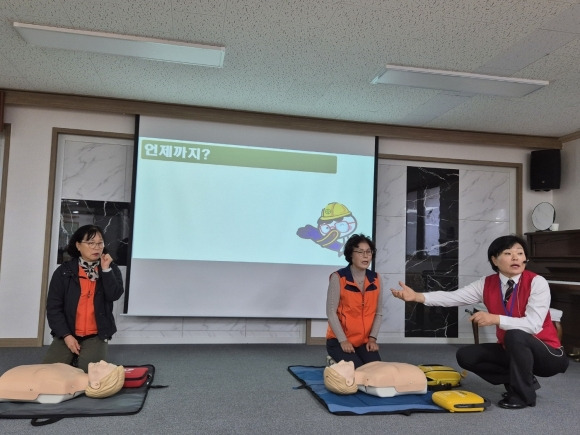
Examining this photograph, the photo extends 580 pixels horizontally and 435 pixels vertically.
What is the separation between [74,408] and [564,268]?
452 centimetres

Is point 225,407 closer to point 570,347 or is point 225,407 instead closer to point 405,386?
point 405,386

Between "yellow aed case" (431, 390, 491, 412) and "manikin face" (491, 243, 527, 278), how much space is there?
772 mm

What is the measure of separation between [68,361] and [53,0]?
7.50 ft

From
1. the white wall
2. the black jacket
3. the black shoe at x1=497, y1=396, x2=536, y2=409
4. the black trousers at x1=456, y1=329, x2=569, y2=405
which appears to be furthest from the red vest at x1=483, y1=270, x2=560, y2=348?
the white wall

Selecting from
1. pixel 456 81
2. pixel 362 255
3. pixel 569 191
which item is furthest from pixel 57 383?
pixel 569 191

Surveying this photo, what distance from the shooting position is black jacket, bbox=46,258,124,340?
3102mm

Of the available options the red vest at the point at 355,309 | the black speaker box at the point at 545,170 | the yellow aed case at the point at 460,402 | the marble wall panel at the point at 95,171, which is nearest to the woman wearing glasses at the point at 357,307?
the red vest at the point at 355,309

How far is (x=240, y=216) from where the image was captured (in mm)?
4836

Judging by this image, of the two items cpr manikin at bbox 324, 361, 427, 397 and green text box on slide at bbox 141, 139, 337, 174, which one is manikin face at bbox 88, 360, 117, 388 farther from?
green text box on slide at bbox 141, 139, 337, 174

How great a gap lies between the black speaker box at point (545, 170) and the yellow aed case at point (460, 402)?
3497 mm

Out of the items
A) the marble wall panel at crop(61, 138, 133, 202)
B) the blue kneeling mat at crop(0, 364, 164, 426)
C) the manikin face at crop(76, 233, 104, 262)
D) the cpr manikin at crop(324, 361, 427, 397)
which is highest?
the marble wall panel at crop(61, 138, 133, 202)

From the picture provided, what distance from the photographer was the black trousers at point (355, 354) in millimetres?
3357

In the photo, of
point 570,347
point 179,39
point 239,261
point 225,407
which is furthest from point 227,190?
point 570,347

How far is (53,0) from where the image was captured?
287cm
